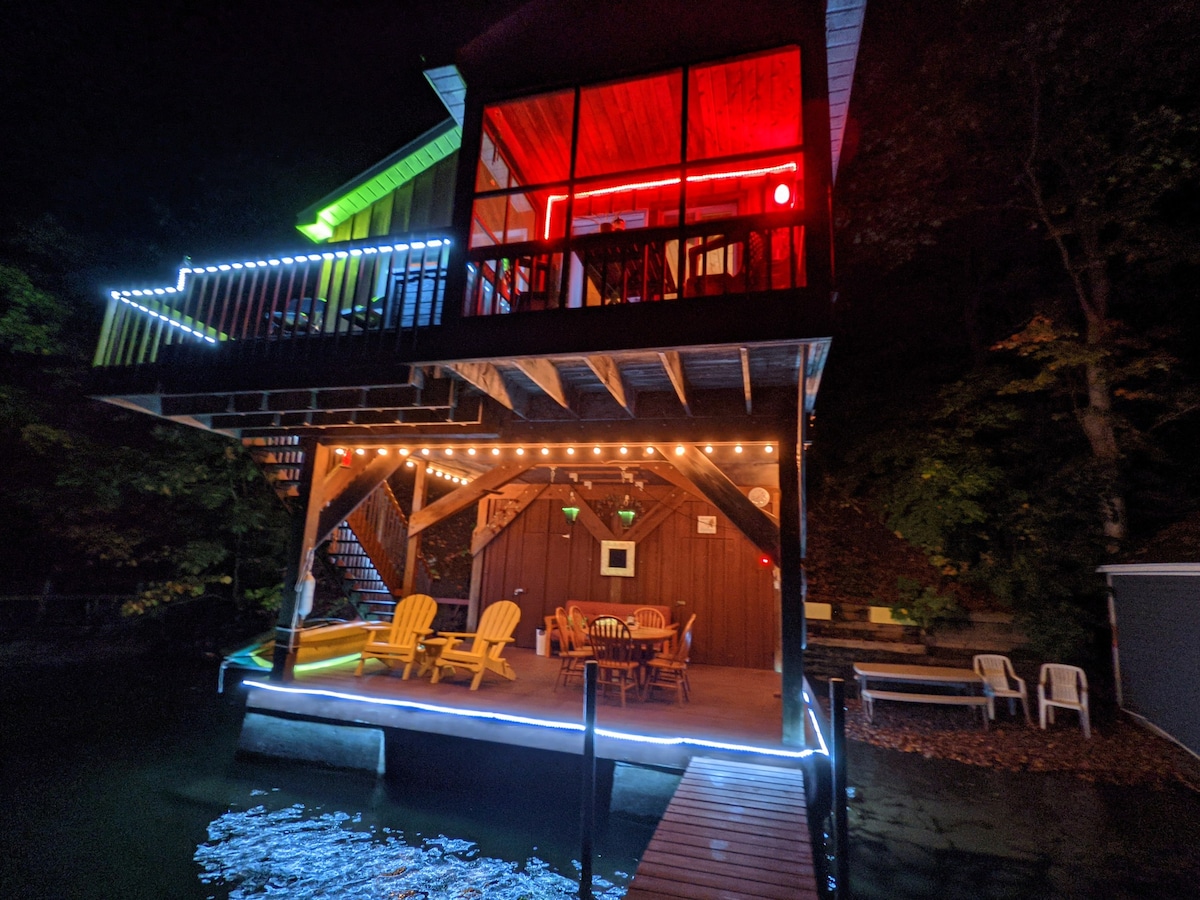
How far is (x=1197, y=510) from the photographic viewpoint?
8289 mm

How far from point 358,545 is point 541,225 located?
→ 19.5 ft

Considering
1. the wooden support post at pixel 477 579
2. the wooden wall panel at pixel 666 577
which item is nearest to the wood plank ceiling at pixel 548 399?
the wooden wall panel at pixel 666 577

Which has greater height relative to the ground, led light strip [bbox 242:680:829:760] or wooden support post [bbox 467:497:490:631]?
wooden support post [bbox 467:497:490:631]

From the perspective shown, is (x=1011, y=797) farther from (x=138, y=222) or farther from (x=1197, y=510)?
(x=138, y=222)

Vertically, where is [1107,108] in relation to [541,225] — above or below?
above

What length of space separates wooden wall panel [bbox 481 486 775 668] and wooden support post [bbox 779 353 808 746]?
426 centimetres

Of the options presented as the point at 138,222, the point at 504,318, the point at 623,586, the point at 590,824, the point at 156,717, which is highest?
the point at 138,222

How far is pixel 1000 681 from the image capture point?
777 centimetres

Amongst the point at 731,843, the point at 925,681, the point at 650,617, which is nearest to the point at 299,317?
the point at 731,843

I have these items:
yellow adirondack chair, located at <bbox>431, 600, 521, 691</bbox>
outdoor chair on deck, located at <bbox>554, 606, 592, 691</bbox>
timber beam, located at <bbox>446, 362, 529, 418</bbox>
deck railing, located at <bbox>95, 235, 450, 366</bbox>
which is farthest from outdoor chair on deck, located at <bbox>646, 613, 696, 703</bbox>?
deck railing, located at <bbox>95, 235, 450, 366</bbox>

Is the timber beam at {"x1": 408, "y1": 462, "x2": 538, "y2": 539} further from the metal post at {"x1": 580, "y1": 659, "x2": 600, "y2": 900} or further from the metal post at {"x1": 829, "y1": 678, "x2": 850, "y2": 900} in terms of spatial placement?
the metal post at {"x1": 829, "y1": 678, "x2": 850, "y2": 900}

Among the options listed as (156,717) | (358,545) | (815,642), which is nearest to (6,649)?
(156,717)

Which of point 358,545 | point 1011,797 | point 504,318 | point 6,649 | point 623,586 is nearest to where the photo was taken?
point 504,318

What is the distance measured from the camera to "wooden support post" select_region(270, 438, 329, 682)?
647 centimetres
